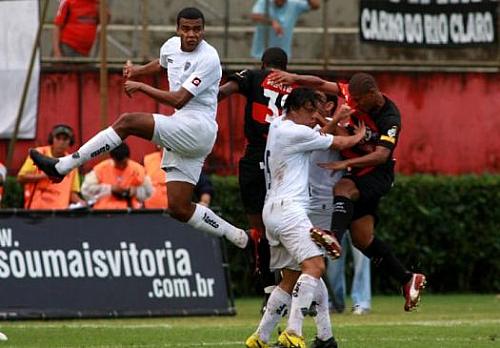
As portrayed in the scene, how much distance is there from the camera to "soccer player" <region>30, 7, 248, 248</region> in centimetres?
1416

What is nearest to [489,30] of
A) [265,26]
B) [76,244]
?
[265,26]

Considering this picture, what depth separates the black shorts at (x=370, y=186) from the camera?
15.0 m

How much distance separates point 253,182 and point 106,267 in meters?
Result: 3.92

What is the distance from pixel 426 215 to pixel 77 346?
30.7 feet

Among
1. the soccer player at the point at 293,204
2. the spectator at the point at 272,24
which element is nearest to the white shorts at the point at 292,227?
the soccer player at the point at 293,204

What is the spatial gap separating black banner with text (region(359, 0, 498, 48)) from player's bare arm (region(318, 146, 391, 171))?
9.14 m

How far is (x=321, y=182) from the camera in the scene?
15195 millimetres

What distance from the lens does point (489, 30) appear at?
24031 mm

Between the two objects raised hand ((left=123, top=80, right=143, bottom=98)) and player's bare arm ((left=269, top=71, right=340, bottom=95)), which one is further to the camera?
player's bare arm ((left=269, top=71, right=340, bottom=95))

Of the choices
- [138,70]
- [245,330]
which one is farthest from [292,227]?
[245,330]

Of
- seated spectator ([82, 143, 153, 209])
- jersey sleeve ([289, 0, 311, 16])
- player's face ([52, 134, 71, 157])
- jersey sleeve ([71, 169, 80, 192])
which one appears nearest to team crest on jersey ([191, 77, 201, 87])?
player's face ([52, 134, 71, 157])

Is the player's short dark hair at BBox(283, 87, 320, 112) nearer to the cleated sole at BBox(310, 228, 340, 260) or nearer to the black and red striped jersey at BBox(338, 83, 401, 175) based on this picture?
the cleated sole at BBox(310, 228, 340, 260)

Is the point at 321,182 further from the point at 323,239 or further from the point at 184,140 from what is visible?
the point at 323,239

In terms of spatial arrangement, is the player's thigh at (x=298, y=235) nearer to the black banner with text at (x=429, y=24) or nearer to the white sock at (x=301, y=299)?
the white sock at (x=301, y=299)
